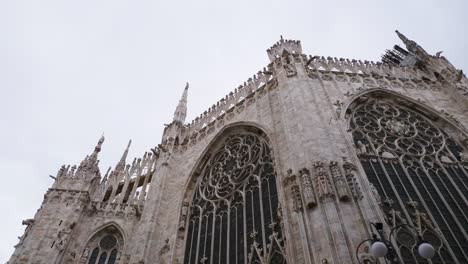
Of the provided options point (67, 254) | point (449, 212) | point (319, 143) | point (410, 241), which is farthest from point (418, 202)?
point (67, 254)

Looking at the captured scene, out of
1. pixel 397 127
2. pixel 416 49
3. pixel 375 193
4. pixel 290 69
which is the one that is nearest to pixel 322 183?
pixel 375 193

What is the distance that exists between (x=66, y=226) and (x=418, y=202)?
12978 millimetres

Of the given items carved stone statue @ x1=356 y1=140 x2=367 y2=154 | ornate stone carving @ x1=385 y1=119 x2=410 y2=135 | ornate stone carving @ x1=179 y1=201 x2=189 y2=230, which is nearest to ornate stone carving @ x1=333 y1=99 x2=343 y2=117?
carved stone statue @ x1=356 y1=140 x2=367 y2=154

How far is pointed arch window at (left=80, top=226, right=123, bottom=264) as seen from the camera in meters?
15.1

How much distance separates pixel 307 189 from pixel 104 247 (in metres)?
9.88

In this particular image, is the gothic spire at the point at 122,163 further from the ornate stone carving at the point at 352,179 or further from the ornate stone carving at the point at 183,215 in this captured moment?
the ornate stone carving at the point at 352,179

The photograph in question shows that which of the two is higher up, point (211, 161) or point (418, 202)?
point (211, 161)

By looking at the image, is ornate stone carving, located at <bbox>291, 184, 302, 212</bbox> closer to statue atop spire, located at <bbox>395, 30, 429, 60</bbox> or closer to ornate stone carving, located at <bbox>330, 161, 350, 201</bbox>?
ornate stone carving, located at <bbox>330, 161, 350, 201</bbox>

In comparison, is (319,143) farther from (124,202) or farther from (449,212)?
(124,202)

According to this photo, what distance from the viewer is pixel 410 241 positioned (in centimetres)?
979

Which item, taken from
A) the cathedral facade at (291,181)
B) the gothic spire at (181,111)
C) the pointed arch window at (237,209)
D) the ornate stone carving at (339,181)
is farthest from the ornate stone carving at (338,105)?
the gothic spire at (181,111)

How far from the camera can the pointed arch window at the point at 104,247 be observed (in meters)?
15.1

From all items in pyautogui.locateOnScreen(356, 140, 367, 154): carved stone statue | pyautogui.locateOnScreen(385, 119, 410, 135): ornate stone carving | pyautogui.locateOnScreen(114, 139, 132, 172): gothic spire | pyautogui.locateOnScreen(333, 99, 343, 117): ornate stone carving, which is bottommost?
pyautogui.locateOnScreen(356, 140, 367, 154): carved stone statue

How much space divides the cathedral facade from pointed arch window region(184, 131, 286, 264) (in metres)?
0.05
